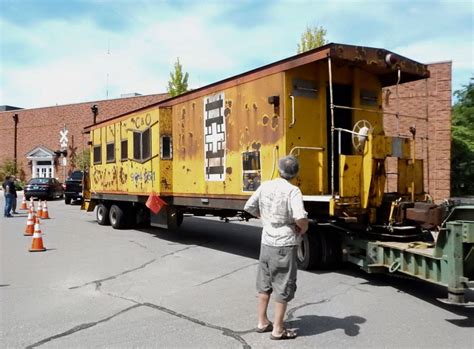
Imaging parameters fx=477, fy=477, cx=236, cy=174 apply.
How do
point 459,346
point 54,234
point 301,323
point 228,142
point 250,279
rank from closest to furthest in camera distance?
point 459,346 → point 301,323 → point 250,279 → point 228,142 → point 54,234

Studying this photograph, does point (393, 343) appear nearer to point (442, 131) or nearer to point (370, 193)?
point (370, 193)

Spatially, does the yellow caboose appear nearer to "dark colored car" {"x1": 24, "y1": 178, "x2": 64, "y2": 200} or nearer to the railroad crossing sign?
"dark colored car" {"x1": 24, "y1": 178, "x2": 64, "y2": 200}

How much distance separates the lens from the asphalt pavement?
15.8 ft

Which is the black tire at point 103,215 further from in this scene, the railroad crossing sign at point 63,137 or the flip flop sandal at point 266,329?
the railroad crossing sign at point 63,137

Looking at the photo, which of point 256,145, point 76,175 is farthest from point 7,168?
point 256,145

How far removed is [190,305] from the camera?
6.07 metres

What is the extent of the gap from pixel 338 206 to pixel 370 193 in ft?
1.86

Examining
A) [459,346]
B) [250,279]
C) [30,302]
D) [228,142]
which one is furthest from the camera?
[228,142]

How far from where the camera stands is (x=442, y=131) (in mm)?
18547

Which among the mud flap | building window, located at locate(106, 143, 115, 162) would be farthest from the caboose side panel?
building window, located at locate(106, 143, 115, 162)

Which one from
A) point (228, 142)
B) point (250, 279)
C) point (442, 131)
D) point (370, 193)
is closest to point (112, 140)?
point (228, 142)

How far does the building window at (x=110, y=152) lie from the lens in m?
14.3

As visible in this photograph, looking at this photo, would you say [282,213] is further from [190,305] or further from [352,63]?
[352,63]

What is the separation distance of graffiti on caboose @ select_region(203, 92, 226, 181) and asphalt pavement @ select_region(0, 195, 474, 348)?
5.55ft
